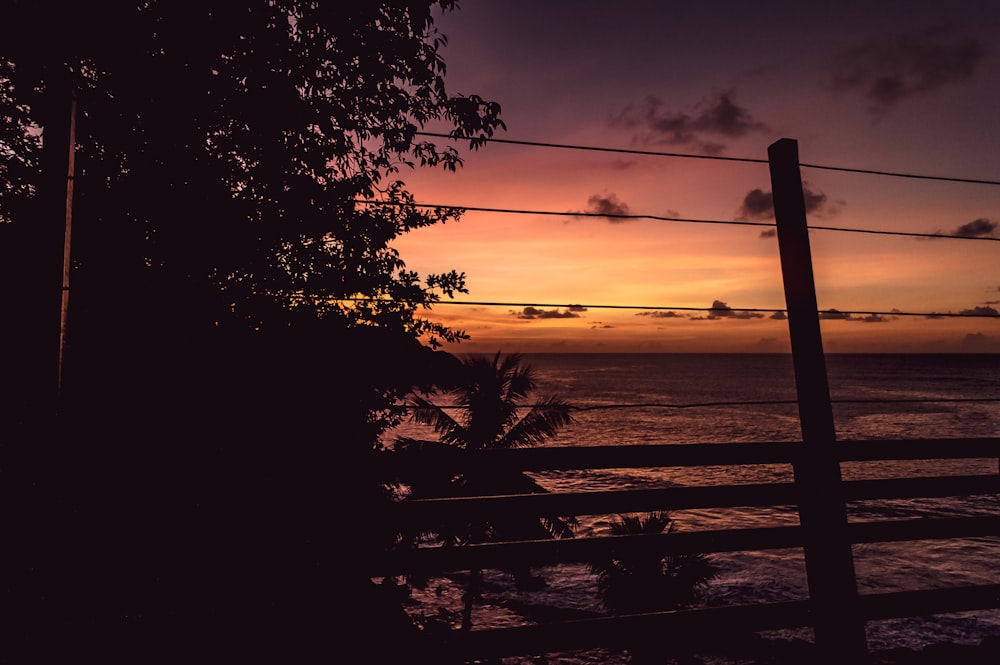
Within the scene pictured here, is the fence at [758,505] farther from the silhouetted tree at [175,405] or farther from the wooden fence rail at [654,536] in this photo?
the silhouetted tree at [175,405]


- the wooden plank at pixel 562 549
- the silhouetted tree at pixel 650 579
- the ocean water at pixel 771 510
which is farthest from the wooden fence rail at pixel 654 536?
the silhouetted tree at pixel 650 579

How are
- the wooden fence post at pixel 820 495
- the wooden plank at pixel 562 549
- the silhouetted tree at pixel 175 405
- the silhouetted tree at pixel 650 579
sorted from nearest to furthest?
the silhouetted tree at pixel 175 405, the wooden plank at pixel 562 549, the wooden fence post at pixel 820 495, the silhouetted tree at pixel 650 579

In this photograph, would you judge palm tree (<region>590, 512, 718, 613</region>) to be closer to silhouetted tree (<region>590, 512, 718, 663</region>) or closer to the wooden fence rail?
silhouetted tree (<region>590, 512, 718, 663</region>)

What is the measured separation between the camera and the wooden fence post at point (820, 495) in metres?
2.79

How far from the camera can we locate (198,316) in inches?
90.0

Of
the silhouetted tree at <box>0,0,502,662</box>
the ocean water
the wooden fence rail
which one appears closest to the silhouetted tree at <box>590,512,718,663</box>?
the ocean water

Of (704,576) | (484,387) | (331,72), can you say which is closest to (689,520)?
(704,576)

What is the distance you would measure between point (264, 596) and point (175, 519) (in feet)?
1.33

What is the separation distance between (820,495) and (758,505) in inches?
17.7

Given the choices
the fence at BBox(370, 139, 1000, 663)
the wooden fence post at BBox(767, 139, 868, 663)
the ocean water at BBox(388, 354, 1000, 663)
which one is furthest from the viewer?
the ocean water at BBox(388, 354, 1000, 663)

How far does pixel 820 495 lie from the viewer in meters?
2.82

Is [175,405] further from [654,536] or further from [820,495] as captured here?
[820,495]

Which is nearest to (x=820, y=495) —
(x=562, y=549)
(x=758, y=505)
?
(x=758, y=505)

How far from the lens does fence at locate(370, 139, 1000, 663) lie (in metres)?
2.57
